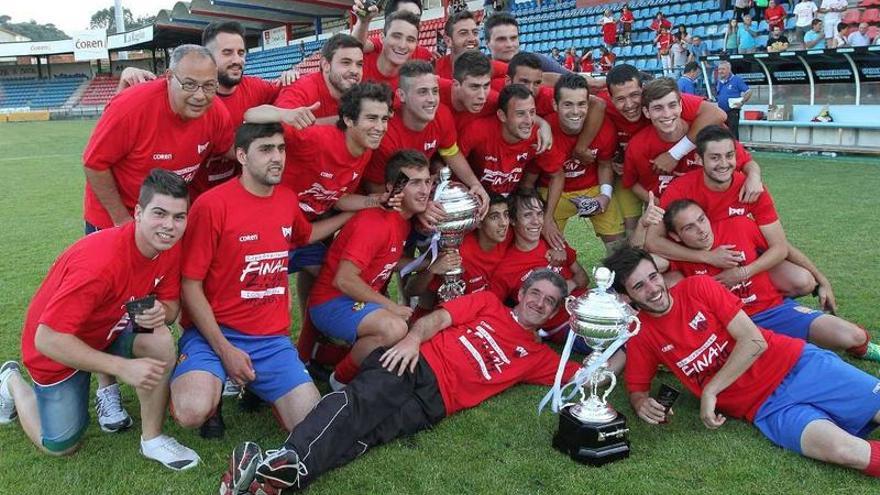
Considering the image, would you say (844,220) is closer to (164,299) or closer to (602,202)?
(602,202)

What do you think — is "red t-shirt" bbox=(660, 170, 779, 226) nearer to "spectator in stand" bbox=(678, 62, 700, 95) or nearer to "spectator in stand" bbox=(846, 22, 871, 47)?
"spectator in stand" bbox=(678, 62, 700, 95)

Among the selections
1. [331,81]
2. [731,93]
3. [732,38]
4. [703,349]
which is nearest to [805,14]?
[732,38]

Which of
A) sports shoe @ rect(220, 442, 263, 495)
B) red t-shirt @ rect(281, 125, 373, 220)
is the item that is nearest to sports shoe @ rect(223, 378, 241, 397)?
red t-shirt @ rect(281, 125, 373, 220)

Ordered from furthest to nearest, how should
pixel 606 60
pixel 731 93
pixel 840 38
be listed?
pixel 606 60, pixel 840 38, pixel 731 93

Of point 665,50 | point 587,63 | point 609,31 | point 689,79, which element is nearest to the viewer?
point 689,79

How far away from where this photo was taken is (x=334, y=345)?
14.2 ft

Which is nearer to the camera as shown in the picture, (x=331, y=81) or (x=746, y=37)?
(x=331, y=81)

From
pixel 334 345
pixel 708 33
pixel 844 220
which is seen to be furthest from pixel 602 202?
pixel 708 33

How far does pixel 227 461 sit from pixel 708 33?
1806 cm

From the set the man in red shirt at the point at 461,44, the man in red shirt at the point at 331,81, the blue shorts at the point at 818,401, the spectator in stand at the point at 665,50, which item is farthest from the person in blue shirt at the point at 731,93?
the blue shorts at the point at 818,401

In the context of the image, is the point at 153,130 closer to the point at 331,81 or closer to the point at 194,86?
the point at 194,86

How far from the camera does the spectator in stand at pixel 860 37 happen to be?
13820 mm

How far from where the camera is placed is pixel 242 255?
3475 mm

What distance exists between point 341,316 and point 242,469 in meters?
1.36
